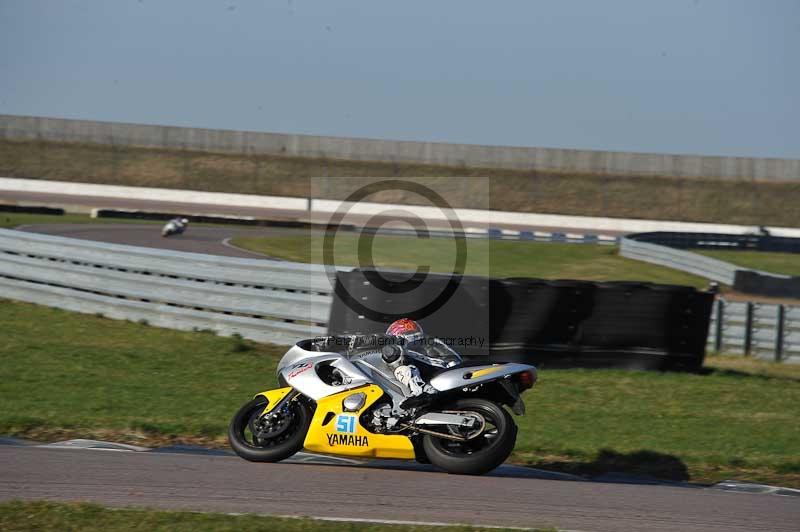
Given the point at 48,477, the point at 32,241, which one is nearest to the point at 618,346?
the point at 48,477

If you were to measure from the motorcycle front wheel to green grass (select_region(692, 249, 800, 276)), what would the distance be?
28.8 meters

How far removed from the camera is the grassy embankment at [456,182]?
65938 mm

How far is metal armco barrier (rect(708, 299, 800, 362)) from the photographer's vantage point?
47.7 ft

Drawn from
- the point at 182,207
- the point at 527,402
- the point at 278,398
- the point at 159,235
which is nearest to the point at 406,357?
the point at 278,398

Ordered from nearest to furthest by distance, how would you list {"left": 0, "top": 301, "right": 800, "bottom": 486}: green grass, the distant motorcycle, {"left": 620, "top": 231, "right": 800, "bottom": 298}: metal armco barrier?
{"left": 0, "top": 301, "right": 800, "bottom": 486}: green grass
{"left": 620, "top": 231, "right": 800, "bottom": 298}: metal armco barrier
the distant motorcycle

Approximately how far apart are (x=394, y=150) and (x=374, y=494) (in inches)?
2608

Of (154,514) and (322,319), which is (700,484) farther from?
(322,319)

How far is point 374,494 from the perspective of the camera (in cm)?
691

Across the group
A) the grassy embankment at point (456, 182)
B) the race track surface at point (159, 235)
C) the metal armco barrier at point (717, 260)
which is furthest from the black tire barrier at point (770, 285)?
the grassy embankment at point (456, 182)

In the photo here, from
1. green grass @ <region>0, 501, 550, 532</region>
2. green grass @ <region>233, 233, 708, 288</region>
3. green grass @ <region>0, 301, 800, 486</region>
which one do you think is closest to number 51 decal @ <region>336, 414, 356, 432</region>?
green grass @ <region>0, 501, 550, 532</region>

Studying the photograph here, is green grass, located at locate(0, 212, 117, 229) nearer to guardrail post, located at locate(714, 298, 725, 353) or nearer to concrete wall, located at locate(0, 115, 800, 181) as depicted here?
guardrail post, located at locate(714, 298, 725, 353)

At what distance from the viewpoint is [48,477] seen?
23.1 ft

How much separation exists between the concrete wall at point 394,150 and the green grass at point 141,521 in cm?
6628

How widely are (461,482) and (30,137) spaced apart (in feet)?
228
